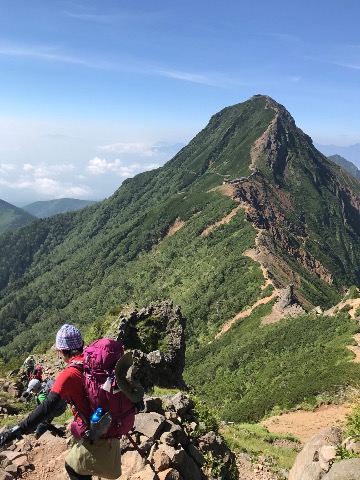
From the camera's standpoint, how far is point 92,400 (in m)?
6.40

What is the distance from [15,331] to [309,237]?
123m

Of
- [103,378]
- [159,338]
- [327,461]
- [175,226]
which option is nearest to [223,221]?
[175,226]

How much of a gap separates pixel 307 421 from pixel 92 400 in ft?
86.4

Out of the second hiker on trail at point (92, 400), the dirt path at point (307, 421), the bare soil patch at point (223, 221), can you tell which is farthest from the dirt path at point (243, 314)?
the second hiker on trail at point (92, 400)

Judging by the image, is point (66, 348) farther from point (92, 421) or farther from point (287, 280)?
point (287, 280)

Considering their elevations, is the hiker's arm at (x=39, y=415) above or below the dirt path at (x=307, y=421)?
above

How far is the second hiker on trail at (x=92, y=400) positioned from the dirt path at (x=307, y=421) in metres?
21.3

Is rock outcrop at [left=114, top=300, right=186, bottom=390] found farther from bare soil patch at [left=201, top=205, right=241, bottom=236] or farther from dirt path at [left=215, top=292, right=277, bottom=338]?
bare soil patch at [left=201, top=205, right=241, bottom=236]

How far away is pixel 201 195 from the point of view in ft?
532

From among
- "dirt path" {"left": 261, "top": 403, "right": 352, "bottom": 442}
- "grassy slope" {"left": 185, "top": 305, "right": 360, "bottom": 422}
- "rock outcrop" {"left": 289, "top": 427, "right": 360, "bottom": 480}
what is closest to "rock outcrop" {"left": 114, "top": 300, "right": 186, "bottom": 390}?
"dirt path" {"left": 261, "top": 403, "right": 352, "bottom": 442}

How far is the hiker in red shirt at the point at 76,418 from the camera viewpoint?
19.9 ft

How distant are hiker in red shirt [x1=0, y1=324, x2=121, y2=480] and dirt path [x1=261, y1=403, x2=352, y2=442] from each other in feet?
69.0

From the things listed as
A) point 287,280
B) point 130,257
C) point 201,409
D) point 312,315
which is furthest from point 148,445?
point 130,257

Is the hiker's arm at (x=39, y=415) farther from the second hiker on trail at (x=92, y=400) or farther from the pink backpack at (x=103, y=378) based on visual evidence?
the pink backpack at (x=103, y=378)
